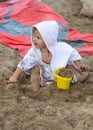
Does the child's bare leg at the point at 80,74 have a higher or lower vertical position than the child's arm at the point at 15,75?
higher

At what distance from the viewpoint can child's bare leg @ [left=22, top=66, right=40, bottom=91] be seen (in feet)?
12.2

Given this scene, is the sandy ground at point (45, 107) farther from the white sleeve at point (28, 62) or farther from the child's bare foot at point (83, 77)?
the white sleeve at point (28, 62)

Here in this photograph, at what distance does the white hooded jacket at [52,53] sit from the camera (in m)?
3.66

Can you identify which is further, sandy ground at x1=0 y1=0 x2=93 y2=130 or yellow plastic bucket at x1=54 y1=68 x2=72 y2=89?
yellow plastic bucket at x1=54 y1=68 x2=72 y2=89

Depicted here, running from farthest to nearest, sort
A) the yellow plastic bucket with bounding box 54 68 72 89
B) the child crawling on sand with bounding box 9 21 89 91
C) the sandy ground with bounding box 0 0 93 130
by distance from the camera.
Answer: the child crawling on sand with bounding box 9 21 89 91
the yellow plastic bucket with bounding box 54 68 72 89
the sandy ground with bounding box 0 0 93 130

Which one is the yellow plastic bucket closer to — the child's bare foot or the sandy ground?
the sandy ground

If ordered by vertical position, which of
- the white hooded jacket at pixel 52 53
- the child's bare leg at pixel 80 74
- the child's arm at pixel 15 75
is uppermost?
the white hooded jacket at pixel 52 53

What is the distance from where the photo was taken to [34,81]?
3791 mm

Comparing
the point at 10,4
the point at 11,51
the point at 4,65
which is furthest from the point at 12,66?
the point at 10,4

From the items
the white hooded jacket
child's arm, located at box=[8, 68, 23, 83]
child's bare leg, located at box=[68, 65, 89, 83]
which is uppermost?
the white hooded jacket

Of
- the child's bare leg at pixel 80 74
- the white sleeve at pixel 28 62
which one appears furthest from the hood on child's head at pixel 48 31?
the child's bare leg at pixel 80 74

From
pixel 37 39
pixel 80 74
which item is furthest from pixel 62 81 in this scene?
pixel 37 39

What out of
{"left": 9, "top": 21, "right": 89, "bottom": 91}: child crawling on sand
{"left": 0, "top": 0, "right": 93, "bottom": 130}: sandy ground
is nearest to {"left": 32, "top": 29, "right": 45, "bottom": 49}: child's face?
{"left": 9, "top": 21, "right": 89, "bottom": 91}: child crawling on sand

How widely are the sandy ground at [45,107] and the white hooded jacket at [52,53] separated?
0.73 ft
